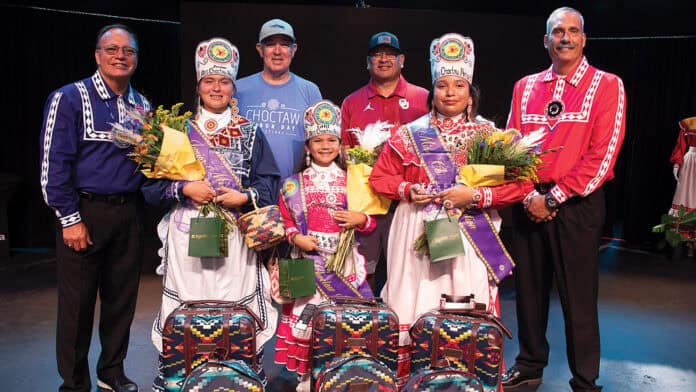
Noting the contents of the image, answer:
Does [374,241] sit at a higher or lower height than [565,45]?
lower

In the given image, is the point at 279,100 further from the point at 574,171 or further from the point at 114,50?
the point at 574,171

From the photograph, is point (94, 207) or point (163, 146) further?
point (94, 207)

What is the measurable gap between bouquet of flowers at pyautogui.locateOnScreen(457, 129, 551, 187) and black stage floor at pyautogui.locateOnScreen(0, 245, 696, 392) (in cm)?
129

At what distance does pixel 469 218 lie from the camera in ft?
9.69

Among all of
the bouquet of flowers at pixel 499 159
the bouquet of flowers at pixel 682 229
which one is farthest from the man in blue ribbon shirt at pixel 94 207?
the bouquet of flowers at pixel 682 229

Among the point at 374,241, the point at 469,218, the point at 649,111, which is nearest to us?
the point at 469,218

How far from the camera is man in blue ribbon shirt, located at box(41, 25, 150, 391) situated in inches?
116

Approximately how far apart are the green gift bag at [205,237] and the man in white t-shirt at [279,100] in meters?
0.90

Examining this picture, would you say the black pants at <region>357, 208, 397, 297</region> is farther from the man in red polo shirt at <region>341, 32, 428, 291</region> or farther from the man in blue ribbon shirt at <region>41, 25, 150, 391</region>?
the man in blue ribbon shirt at <region>41, 25, 150, 391</region>

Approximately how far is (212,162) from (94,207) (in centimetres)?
64

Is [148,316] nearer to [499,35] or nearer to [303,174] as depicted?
[303,174]

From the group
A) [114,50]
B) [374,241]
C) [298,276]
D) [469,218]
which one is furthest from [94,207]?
[469,218]

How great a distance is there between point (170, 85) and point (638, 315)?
6.44m

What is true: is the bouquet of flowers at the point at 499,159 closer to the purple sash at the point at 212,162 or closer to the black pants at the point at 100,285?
the purple sash at the point at 212,162
